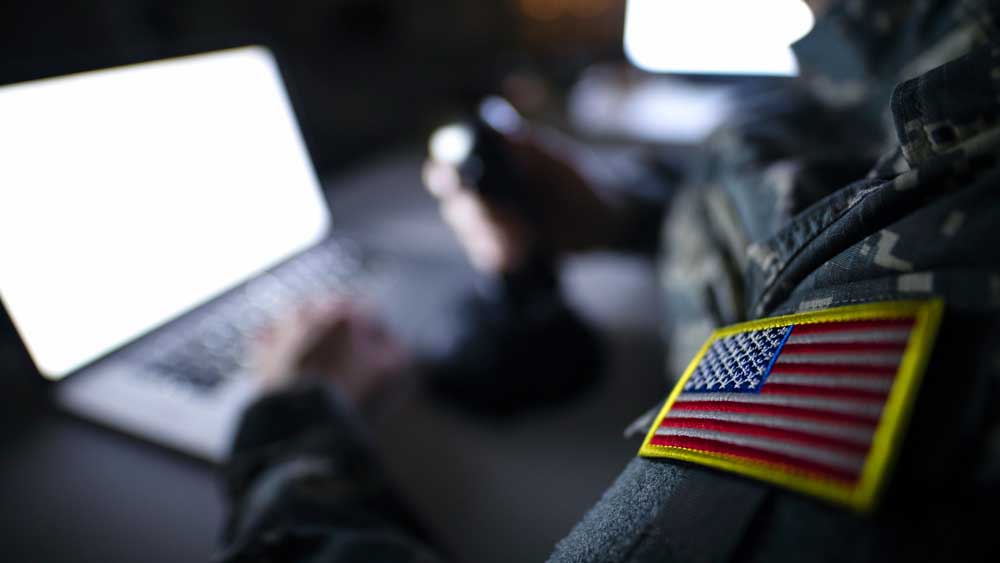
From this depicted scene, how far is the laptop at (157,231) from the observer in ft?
1.42

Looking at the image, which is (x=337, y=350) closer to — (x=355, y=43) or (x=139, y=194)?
(x=139, y=194)

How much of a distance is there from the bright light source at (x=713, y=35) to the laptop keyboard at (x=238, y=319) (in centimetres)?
68

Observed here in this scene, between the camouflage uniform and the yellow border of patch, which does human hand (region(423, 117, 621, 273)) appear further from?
the yellow border of patch

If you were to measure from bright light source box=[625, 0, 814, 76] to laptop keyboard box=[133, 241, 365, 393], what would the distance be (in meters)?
0.68

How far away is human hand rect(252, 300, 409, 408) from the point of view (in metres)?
0.57

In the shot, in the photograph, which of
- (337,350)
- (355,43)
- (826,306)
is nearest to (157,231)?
(337,350)

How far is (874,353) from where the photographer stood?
19cm

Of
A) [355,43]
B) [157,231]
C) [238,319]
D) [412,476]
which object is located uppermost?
[355,43]

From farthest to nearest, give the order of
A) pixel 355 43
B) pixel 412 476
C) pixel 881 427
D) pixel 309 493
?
pixel 355 43 < pixel 412 476 < pixel 309 493 < pixel 881 427

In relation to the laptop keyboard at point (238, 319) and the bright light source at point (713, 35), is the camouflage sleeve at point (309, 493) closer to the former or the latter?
the laptop keyboard at point (238, 319)

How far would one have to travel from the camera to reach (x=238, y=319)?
2.02 feet

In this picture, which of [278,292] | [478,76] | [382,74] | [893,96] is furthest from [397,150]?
[893,96]

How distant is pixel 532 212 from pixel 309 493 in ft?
1.32

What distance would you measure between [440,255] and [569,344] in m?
0.31
